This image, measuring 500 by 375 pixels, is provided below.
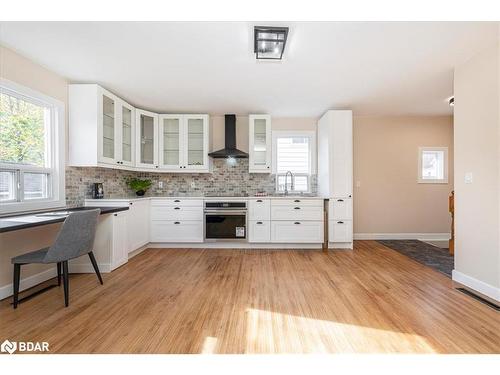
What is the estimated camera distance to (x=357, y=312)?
6.57 feet

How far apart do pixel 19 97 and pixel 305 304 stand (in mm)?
3494

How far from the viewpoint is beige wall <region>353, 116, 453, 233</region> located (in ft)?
15.5

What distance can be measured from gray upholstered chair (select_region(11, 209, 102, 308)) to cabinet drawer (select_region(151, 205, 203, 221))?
1667 millimetres

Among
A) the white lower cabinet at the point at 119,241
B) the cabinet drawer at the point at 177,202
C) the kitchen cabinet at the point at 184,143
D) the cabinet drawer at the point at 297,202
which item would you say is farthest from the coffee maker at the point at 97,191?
the cabinet drawer at the point at 297,202

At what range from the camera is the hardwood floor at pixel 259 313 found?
160cm

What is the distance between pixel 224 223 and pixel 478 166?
10.6 feet

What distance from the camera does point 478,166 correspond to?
7.91ft

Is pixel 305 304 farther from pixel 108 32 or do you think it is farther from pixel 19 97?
pixel 19 97

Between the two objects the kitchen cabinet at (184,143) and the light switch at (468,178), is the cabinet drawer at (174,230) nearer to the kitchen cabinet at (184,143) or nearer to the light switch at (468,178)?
the kitchen cabinet at (184,143)

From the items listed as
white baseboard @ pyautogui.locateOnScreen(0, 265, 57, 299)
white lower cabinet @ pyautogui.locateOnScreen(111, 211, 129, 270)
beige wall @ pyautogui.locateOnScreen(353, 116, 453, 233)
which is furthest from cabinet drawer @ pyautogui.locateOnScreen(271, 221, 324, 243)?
white baseboard @ pyautogui.locateOnScreen(0, 265, 57, 299)

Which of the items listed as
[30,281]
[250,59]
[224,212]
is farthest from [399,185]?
[30,281]

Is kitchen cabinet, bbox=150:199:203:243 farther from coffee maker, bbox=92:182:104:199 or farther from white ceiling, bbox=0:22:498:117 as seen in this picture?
white ceiling, bbox=0:22:498:117

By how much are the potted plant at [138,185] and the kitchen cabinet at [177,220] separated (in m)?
0.43
